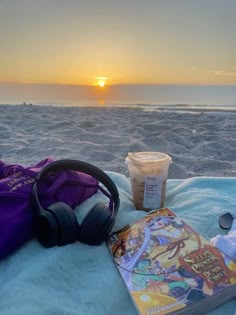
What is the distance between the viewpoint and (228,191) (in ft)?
3.13

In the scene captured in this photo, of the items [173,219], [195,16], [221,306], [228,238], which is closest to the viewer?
[221,306]

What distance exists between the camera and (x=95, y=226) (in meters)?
0.63

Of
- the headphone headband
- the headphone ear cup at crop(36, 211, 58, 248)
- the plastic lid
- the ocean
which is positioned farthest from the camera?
the ocean

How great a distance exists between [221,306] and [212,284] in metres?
0.04

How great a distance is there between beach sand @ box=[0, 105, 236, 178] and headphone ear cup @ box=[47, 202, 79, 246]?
99cm

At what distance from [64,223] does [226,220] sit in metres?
0.36

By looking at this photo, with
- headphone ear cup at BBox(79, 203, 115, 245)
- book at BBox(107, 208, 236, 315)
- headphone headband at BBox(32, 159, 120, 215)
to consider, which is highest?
headphone headband at BBox(32, 159, 120, 215)

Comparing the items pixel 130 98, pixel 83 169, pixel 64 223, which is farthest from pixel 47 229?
pixel 130 98

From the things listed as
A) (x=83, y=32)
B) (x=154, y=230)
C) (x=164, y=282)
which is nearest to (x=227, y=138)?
(x=83, y=32)

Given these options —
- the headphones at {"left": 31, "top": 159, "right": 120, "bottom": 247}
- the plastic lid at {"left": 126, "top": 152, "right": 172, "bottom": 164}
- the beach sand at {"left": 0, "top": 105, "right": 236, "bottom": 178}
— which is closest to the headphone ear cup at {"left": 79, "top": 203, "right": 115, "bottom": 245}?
the headphones at {"left": 31, "top": 159, "right": 120, "bottom": 247}

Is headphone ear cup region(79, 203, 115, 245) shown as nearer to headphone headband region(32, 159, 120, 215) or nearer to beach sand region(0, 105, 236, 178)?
headphone headband region(32, 159, 120, 215)

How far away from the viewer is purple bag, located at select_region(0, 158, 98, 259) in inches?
24.5

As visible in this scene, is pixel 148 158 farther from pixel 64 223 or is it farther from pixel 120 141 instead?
pixel 120 141

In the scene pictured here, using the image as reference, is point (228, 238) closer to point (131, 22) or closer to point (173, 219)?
point (173, 219)
